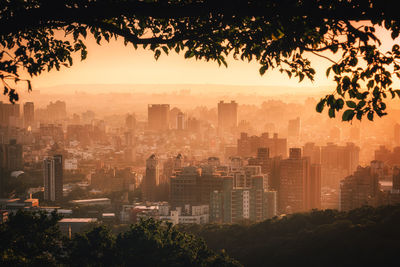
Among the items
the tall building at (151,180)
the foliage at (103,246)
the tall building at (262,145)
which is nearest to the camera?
the foliage at (103,246)

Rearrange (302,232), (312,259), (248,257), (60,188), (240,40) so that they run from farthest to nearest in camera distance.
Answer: (60,188) → (302,232) → (248,257) → (312,259) → (240,40)

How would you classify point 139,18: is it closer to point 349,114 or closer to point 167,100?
point 349,114

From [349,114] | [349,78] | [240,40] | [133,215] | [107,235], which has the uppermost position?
[240,40]

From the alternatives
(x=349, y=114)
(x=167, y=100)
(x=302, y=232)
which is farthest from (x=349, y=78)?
(x=167, y=100)

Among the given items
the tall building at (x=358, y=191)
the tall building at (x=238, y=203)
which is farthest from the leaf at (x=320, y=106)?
the tall building at (x=358, y=191)

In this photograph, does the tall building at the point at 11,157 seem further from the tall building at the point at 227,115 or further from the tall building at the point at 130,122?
the tall building at the point at 130,122

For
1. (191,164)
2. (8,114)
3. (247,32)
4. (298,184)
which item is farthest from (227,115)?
(247,32)

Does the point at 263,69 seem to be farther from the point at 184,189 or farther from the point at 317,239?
the point at 184,189
